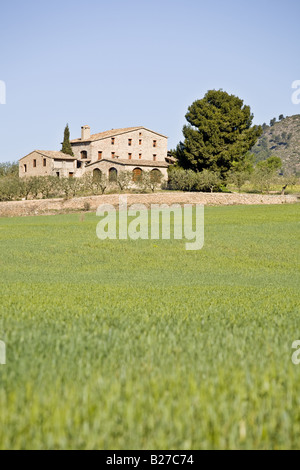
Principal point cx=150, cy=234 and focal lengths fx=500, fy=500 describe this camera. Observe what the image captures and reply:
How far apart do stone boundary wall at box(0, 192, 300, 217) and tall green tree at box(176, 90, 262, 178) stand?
45.4 ft

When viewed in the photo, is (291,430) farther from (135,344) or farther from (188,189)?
(188,189)

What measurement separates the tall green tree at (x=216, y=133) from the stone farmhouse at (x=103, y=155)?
8.75 metres

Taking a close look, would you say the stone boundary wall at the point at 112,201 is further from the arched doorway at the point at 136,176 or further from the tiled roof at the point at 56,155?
the tiled roof at the point at 56,155

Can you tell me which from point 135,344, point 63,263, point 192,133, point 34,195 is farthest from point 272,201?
point 135,344

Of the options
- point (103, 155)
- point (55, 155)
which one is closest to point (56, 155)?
point (55, 155)

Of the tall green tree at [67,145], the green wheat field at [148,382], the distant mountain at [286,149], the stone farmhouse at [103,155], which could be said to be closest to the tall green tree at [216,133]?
the stone farmhouse at [103,155]

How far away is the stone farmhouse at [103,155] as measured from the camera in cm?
7300

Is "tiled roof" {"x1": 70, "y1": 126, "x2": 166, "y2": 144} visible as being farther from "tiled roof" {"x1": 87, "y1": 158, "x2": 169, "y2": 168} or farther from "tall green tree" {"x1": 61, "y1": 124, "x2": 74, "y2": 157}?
"tiled roof" {"x1": 87, "y1": 158, "x2": 169, "y2": 168}

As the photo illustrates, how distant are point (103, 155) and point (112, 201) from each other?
3076 centimetres

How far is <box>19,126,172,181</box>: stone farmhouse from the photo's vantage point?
7300cm

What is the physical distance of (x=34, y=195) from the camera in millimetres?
57719

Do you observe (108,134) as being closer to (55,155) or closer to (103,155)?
(103,155)

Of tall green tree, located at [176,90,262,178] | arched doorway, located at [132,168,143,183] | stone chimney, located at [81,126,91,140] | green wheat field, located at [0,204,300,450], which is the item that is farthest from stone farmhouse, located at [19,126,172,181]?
green wheat field, located at [0,204,300,450]

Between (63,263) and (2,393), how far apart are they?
720 inches
